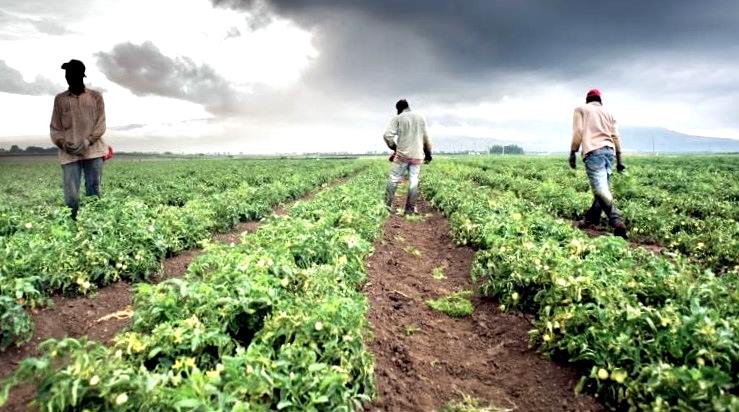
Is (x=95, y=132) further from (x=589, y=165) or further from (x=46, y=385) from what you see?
(x=589, y=165)

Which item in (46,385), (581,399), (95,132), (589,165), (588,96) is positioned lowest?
(581,399)

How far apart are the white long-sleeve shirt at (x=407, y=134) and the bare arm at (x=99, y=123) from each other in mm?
5655

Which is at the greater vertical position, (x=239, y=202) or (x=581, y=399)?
(x=239, y=202)

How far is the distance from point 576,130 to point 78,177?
895 centimetres

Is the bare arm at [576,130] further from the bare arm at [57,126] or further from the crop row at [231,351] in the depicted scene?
the bare arm at [57,126]

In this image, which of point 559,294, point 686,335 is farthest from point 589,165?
point 686,335

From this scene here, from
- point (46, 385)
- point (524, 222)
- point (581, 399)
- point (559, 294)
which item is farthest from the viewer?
point (524, 222)

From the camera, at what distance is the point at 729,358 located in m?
3.05

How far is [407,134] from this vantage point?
36.7ft

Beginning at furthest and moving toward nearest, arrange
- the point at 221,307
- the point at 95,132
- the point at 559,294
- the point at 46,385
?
the point at 95,132 < the point at 559,294 < the point at 221,307 < the point at 46,385

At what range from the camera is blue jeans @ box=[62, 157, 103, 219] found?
8273 mm

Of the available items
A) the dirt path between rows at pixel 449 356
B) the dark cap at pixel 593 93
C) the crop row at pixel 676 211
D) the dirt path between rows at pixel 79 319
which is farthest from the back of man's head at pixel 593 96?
the dirt path between rows at pixel 79 319

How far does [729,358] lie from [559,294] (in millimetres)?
1529

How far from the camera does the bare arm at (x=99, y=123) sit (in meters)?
8.21
